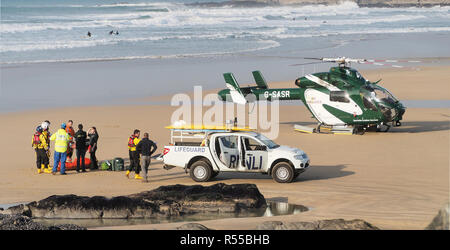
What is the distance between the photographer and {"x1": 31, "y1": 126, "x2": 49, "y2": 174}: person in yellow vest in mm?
21484

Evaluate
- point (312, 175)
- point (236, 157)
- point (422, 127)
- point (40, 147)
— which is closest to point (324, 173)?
point (312, 175)

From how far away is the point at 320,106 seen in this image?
91.3 ft

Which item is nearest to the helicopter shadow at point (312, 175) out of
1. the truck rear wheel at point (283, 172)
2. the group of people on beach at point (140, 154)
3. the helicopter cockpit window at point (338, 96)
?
the truck rear wheel at point (283, 172)

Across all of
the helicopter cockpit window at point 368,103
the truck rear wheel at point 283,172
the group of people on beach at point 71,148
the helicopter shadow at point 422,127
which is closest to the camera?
the truck rear wheel at point 283,172

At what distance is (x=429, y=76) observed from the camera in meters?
43.5

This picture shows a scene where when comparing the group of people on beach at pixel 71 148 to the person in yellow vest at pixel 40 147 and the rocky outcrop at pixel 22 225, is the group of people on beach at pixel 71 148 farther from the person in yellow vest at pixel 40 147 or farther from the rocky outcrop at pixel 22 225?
the rocky outcrop at pixel 22 225

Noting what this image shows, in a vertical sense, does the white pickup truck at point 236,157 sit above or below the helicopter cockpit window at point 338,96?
below

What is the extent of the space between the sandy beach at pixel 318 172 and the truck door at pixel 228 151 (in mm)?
652

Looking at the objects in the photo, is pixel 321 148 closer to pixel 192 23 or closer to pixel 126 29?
pixel 126 29

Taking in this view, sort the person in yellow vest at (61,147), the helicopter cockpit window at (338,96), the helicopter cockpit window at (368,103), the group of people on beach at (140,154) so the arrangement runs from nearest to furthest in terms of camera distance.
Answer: the group of people on beach at (140,154) < the person in yellow vest at (61,147) < the helicopter cockpit window at (368,103) < the helicopter cockpit window at (338,96)

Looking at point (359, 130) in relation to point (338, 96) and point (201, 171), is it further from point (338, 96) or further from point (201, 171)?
point (201, 171)

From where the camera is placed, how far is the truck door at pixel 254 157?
1981 centimetres

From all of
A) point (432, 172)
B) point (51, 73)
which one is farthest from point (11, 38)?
point (432, 172)

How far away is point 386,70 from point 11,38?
Answer: 3334 centimetres
